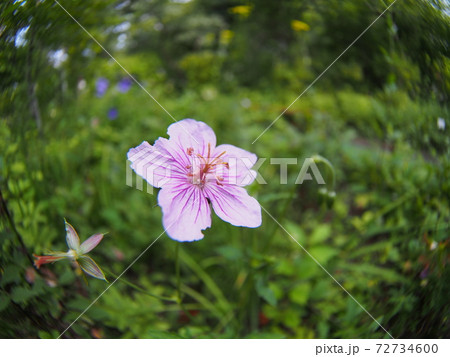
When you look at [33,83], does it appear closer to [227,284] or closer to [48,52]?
[48,52]

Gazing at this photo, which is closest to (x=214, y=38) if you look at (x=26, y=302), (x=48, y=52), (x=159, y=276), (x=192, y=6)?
(x=192, y=6)

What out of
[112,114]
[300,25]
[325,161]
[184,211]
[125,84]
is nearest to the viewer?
[184,211]

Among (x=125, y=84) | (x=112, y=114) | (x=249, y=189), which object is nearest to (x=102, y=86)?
(x=112, y=114)

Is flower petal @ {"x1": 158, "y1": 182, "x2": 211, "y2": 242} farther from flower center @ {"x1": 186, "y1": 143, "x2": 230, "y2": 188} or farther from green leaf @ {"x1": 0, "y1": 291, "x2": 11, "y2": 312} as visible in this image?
green leaf @ {"x1": 0, "y1": 291, "x2": 11, "y2": 312}

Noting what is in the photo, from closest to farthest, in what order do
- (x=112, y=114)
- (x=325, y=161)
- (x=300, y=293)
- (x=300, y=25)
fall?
(x=325, y=161), (x=300, y=293), (x=300, y=25), (x=112, y=114)

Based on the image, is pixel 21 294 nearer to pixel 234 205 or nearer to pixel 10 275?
pixel 10 275

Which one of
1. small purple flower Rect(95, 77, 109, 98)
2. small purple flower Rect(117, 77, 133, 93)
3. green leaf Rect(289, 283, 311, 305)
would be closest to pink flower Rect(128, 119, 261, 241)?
green leaf Rect(289, 283, 311, 305)
